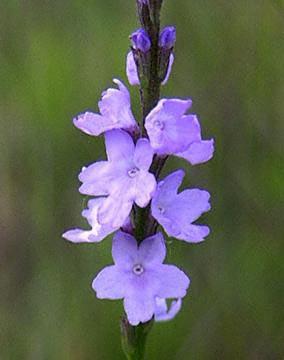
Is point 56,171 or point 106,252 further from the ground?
point 56,171

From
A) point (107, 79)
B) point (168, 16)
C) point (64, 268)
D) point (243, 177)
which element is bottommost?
point (64, 268)

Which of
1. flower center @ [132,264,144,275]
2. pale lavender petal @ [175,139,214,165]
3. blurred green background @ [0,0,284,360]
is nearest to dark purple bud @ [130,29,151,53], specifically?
pale lavender petal @ [175,139,214,165]

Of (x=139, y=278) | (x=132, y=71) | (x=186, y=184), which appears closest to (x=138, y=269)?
Result: (x=139, y=278)

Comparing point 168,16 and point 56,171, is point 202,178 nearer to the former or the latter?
point 56,171

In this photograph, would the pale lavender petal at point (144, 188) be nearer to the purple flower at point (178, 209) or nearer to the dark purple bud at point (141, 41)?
the purple flower at point (178, 209)

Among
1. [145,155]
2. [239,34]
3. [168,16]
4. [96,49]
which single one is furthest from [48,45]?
[145,155]

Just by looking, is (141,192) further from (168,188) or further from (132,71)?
(132,71)

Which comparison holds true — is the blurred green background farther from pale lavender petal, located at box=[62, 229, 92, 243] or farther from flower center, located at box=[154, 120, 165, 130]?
flower center, located at box=[154, 120, 165, 130]
